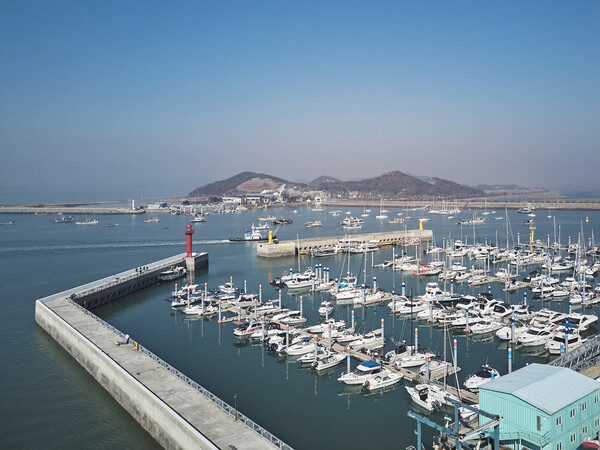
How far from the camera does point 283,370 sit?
19438 mm

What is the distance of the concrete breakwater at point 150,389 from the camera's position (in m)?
12.1

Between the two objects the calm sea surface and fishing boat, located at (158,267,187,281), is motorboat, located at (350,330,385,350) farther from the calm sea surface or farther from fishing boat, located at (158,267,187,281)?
fishing boat, located at (158,267,187,281)

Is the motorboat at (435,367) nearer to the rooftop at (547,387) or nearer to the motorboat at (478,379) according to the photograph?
the motorboat at (478,379)

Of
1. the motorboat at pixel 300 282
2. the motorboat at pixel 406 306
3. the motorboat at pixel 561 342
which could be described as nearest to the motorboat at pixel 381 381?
the motorboat at pixel 561 342

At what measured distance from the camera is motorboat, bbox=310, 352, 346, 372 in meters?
19.0

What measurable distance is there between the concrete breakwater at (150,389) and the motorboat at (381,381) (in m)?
5.80

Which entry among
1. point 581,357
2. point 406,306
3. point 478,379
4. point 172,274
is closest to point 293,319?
point 406,306

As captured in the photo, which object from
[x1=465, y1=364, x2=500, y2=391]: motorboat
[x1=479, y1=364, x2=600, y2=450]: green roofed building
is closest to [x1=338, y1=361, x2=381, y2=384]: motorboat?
[x1=465, y1=364, x2=500, y2=391]: motorboat

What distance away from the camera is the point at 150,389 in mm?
14727

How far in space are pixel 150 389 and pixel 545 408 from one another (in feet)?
36.9

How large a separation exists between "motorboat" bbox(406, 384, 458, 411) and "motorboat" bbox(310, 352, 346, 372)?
3.83 meters

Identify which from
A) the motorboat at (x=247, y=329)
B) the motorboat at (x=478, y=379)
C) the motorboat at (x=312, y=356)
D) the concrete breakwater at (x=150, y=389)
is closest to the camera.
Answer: the concrete breakwater at (x=150, y=389)

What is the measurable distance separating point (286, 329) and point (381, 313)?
6886 millimetres

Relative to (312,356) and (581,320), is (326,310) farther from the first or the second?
(581,320)
